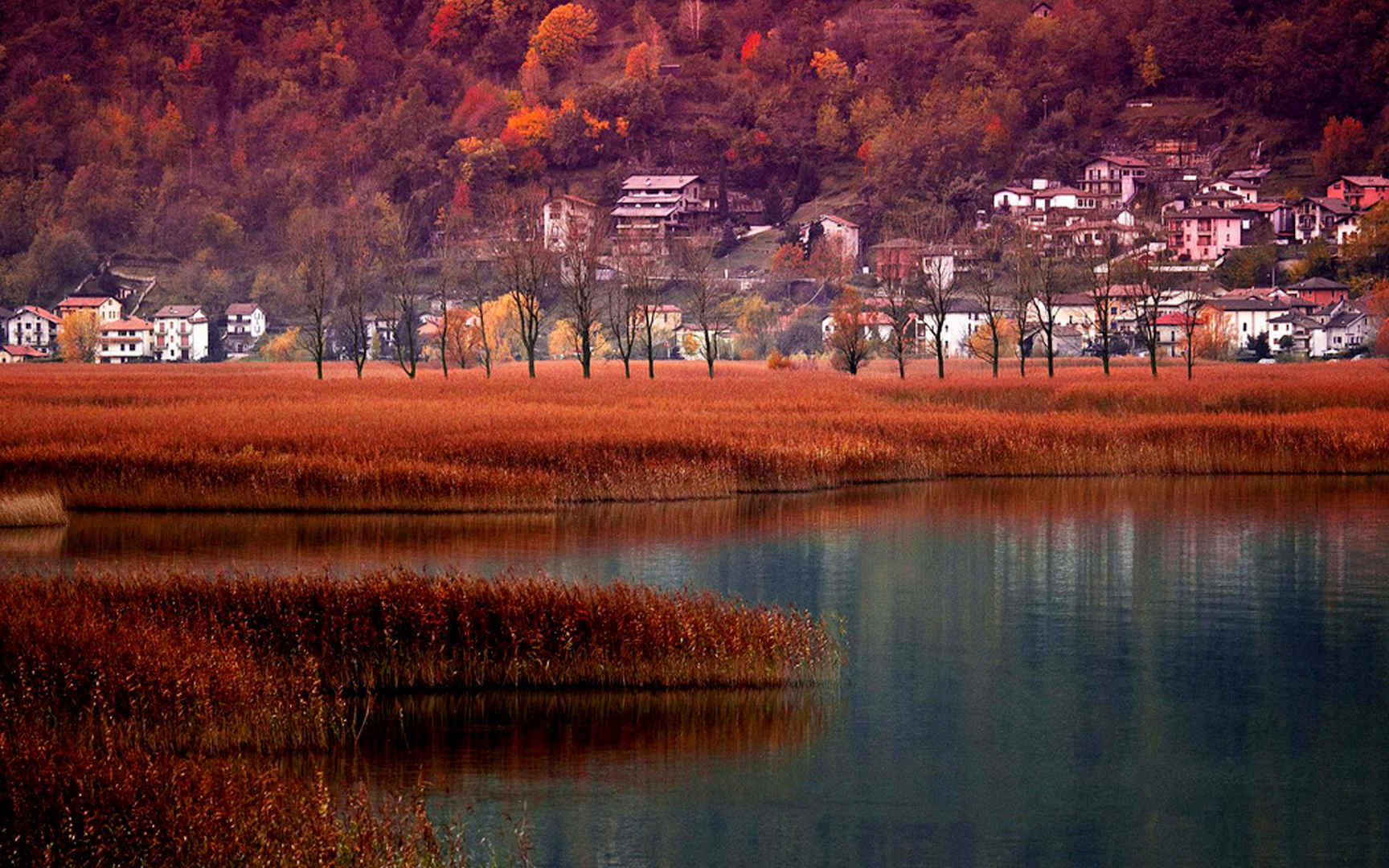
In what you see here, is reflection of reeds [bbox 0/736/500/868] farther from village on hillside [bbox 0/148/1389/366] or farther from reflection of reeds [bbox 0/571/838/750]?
village on hillside [bbox 0/148/1389/366]

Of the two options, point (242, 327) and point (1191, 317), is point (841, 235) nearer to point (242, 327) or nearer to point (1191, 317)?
point (242, 327)

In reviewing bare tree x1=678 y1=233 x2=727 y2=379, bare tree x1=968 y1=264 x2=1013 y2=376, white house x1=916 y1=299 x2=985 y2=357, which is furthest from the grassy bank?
white house x1=916 y1=299 x2=985 y2=357

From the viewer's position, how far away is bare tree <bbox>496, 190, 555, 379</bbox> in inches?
3967

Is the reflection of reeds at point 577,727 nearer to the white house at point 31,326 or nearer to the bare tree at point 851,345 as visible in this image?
the bare tree at point 851,345

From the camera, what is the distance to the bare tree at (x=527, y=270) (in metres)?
101

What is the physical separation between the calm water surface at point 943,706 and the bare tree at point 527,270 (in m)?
60.7

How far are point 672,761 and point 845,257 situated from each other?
16889 centimetres

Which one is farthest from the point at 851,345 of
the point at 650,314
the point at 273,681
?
the point at 273,681

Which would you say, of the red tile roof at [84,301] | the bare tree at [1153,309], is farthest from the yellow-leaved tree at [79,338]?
the bare tree at [1153,309]

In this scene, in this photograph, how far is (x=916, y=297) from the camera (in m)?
126

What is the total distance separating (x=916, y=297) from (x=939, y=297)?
2769 cm

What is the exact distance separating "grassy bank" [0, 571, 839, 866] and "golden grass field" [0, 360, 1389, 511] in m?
17.6

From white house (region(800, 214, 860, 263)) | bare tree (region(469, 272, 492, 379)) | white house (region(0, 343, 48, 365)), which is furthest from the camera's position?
white house (region(800, 214, 860, 263))

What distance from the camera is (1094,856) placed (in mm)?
16234
